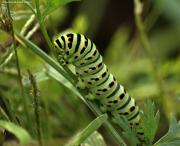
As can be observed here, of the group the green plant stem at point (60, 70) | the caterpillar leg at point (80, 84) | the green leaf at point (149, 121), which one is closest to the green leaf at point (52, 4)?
the green plant stem at point (60, 70)

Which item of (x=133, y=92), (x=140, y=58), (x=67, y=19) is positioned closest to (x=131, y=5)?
(x=67, y=19)

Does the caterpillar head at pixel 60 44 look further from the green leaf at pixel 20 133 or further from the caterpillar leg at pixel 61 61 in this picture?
the green leaf at pixel 20 133

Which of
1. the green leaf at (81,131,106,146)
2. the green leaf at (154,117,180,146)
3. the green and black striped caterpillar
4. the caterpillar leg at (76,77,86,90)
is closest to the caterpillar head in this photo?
the green and black striped caterpillar

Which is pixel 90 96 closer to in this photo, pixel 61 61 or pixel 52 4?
pixel 61 61

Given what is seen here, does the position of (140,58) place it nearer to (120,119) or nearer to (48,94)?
(48,94)

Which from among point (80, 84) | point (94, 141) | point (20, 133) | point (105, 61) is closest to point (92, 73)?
point (80, 84)
